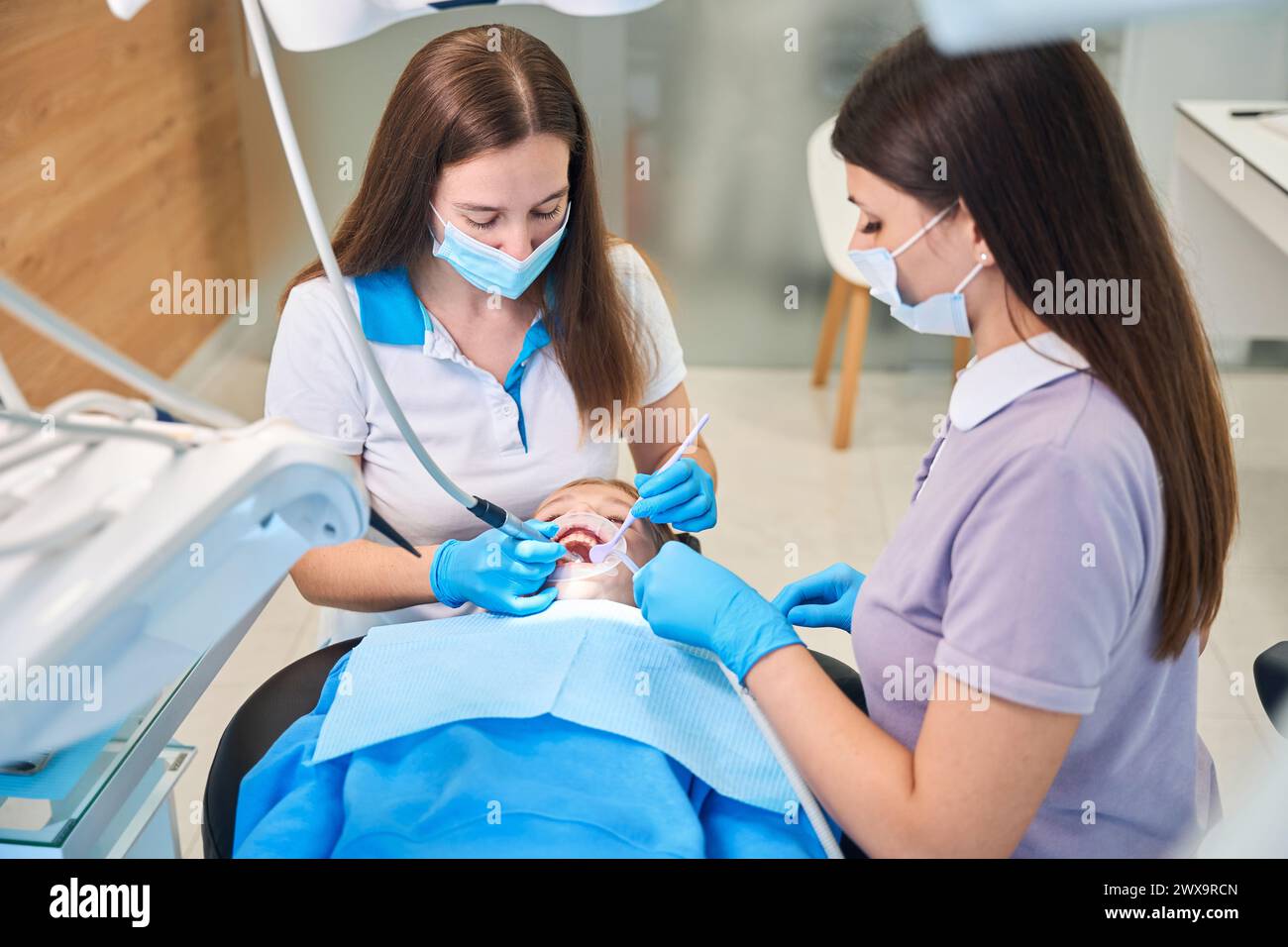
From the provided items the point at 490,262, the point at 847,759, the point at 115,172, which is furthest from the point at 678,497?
the point at 115,172

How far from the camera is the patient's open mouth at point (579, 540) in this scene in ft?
5.32

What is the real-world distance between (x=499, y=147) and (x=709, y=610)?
2.05ft

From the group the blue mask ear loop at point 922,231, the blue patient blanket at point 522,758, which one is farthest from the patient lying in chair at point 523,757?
the blue mask ear loop at point 922,231

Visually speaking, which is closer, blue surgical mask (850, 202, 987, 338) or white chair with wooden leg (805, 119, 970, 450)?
blue surgical mask (850, 202, 987, 338)

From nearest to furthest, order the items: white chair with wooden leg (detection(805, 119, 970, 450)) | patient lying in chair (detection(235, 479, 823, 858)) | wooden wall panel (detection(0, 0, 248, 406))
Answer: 1. patient lying in chair (detection(235, 479, 823, 858))
2. wooden wall panel (detection(0, 0, 248, 406))
3. white chair with wooden leg (detection(805, 119, 970, 450))

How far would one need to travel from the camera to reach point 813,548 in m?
2.92

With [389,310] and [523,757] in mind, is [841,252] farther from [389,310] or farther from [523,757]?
[523,757]

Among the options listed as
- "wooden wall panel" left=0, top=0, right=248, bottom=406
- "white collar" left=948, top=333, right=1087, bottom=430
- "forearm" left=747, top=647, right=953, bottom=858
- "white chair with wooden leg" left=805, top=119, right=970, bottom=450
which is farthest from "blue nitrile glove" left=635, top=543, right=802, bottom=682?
"white chair with wooden leg" left=805, top=119, right=970, bottom=450

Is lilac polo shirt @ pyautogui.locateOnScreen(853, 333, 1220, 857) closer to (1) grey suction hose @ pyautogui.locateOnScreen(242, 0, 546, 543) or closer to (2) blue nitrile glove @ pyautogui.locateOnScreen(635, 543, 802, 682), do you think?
(2) blue nitrile glove @ pyautogui.locateOnScreen(635, 543, 802, 682)

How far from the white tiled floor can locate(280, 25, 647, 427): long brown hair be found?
1022 millimetres

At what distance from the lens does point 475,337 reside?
1.65 metres

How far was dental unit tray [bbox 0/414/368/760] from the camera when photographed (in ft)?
1.97

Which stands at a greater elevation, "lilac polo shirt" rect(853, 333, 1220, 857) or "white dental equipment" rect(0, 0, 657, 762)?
"white dental equipment" rect(0, 0, 657, 762)

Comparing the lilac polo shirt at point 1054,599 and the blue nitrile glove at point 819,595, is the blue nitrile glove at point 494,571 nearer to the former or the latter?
the blue nitrile glove at point 819,595
